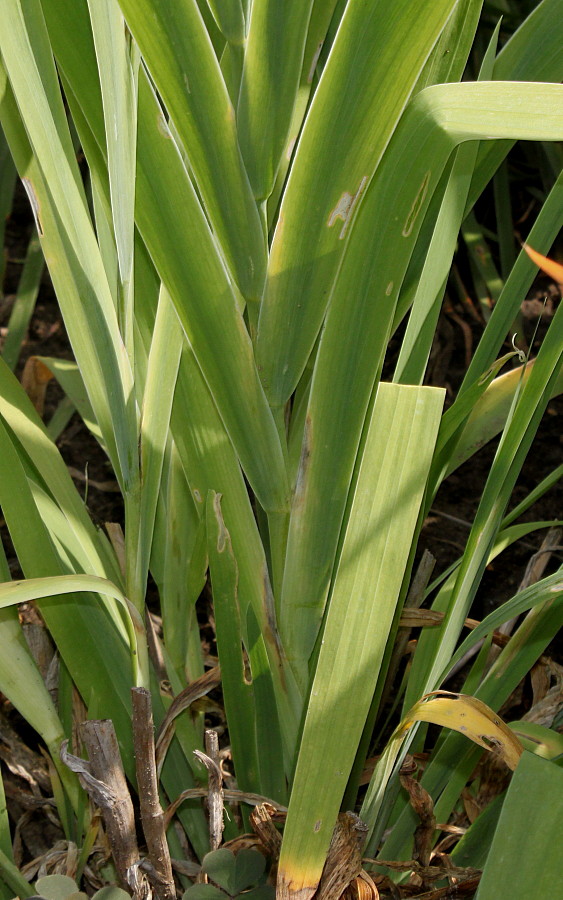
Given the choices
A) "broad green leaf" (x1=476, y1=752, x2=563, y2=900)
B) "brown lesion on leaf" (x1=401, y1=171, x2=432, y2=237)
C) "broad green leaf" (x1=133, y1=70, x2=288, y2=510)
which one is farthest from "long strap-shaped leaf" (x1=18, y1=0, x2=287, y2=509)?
"broad green leaf" (x1=476, y1=752, x2=563, y2=900)

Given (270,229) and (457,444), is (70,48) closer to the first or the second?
(270,229)

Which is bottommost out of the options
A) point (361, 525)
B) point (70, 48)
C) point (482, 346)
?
point (361, 525)

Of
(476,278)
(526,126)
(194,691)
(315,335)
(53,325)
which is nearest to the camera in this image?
(526,126)

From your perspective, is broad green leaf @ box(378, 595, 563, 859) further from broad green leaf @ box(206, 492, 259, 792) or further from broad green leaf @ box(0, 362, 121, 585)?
broad green leaf @ box(0, 362, 121, 585)

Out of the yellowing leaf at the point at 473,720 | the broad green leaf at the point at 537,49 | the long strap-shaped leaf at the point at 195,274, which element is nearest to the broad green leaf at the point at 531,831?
the yellowing leaf at the point at 473,720

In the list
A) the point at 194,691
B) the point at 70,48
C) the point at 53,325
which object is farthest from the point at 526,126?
the point at 53,325

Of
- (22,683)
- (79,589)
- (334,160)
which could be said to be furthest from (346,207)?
(22,683)

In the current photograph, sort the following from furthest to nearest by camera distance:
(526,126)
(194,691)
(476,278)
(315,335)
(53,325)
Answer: (53,325) < (476,278) < (194,691) < (315,335) < (526,126)

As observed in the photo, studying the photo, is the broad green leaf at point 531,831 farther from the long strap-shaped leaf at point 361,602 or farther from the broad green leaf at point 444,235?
the broad green leaf at point 444,235
